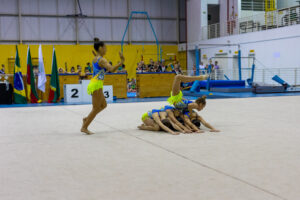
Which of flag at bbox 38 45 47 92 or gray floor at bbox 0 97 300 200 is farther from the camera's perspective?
flag at bbox 38 45 47 92

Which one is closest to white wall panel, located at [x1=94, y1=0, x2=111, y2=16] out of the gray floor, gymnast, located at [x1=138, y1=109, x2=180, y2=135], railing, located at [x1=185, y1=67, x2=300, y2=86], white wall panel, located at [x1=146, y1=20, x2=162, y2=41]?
white wall panel, located at [x1=146, y1=20, x2=162, y2=41]

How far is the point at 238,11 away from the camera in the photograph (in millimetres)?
24547

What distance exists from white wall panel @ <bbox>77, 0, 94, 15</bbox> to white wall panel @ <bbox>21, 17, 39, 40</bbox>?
387 cm

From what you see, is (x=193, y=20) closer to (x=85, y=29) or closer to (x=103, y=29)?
(x=103, y=29)

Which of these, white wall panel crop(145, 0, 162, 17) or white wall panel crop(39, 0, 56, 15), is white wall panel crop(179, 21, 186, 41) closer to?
white wall panel crop(145, 0, 162, 17)

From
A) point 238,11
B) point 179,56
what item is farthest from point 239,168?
point 179,56

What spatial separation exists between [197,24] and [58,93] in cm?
1802

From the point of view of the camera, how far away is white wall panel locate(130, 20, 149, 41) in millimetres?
30734

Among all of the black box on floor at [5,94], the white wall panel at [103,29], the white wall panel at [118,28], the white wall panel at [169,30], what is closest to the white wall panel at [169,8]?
the white wall panel at [169,30]

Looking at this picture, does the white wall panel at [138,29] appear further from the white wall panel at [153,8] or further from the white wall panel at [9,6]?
the white wall panel at [9,6]

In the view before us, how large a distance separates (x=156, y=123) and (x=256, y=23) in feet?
60.3

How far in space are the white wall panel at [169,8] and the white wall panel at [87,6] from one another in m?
6.21

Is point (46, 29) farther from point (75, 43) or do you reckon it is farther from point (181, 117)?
point (181, 117)

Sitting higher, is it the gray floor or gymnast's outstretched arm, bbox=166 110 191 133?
gymnast's outstretched arm, bbox=166 110 191 133
